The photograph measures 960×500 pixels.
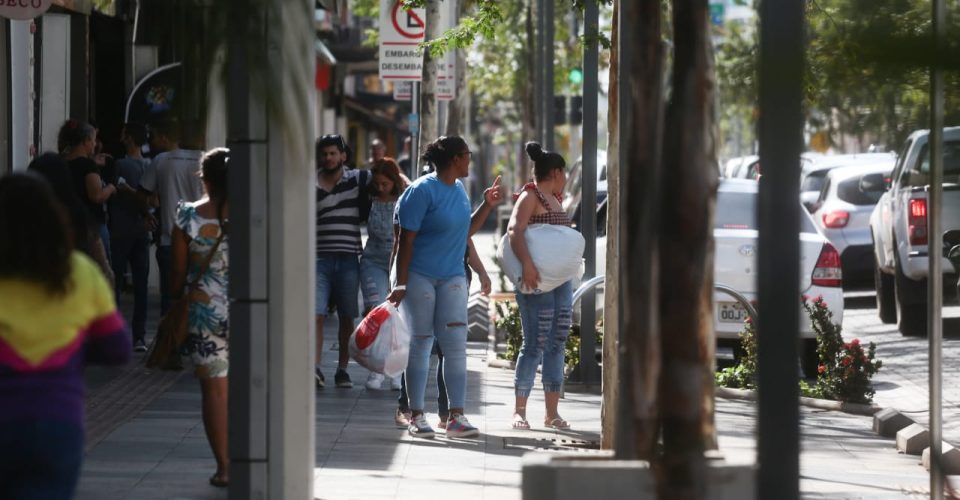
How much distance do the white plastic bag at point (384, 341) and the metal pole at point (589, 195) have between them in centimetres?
260

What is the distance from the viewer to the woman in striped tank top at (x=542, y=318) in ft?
31.5

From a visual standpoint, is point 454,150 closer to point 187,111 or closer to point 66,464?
point 66,464

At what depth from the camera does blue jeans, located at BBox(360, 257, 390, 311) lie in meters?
11.1

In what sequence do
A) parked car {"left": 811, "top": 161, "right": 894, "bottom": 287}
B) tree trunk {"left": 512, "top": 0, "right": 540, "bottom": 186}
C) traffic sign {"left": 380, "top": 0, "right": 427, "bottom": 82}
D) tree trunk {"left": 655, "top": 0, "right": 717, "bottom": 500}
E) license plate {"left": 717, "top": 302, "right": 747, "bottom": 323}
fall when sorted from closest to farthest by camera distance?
tree trunk {"left": 655, "top": 0, "right": 717, "bottom": 500}
license plate {"left": 717, "top": 302, "right": 747, "bottom": 323}
traffic sign {"left": 380, "top": 0, "right": 427, "bottom": 82}
parked car {"left": 811, "top": 161, "right": 894, "bottom": 287}
tree trunk {"left": 512, "top": 0, "right": 540, "bottom": 186}

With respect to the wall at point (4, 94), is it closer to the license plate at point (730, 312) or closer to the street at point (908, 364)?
the license plate at point (730, 312)

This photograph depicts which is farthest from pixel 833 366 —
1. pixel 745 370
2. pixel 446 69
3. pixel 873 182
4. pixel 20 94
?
pixel 446 69

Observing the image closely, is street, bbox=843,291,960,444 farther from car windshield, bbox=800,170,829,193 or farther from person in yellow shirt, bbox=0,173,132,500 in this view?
person in yellow shirt, bbox=0,173,132,500

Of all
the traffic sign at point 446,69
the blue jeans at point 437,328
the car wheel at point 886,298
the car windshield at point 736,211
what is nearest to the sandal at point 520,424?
the blue jeans at point 437,328

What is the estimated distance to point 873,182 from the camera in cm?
1850

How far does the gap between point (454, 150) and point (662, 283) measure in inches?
230

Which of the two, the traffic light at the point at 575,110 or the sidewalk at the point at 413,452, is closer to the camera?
the sidewalk at the point at 413,452

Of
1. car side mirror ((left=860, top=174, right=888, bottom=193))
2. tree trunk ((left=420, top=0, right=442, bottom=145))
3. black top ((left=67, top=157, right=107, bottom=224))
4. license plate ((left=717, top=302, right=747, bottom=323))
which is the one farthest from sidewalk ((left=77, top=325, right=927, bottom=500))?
car side mirror ((left=860, top=174, right=888, bottom=193))

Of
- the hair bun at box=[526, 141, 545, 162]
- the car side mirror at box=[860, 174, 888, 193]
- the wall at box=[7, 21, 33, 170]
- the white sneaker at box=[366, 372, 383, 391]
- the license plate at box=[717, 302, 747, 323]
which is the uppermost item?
the wall at box=[7, 21, 33, 170]

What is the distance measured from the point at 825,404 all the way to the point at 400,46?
768 cm
